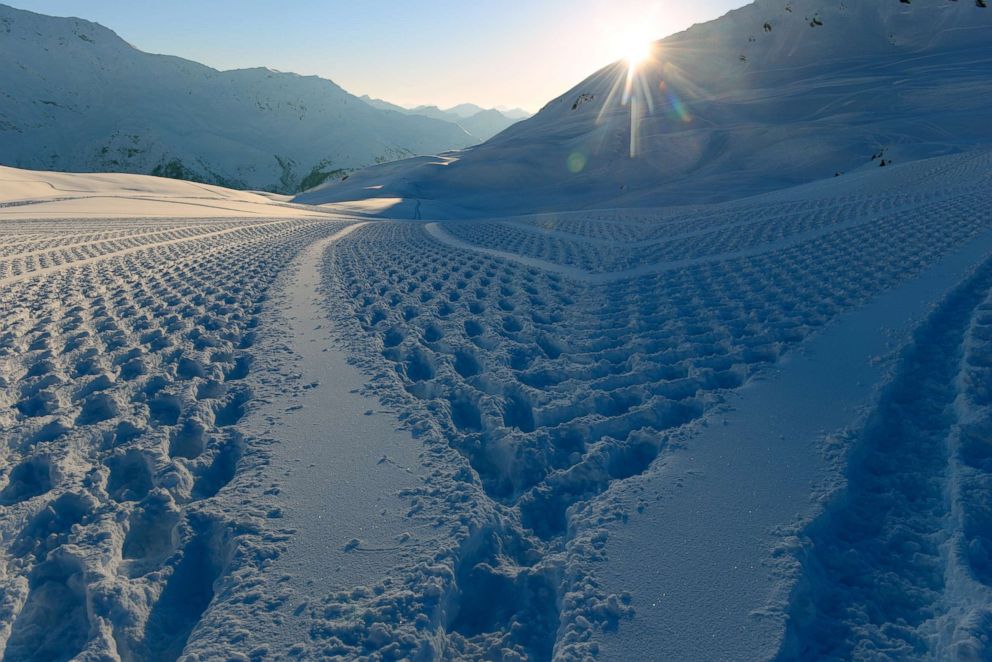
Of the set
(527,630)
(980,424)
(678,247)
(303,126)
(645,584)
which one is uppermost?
(303,126)

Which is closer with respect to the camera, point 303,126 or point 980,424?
point 980,424

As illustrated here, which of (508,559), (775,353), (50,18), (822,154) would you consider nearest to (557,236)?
(775,353)

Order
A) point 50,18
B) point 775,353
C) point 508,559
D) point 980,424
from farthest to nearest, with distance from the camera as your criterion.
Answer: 1. point 50,18
2. point 775,353
3. point 980,424
4. point 508,559

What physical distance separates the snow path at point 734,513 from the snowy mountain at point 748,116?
648 inches

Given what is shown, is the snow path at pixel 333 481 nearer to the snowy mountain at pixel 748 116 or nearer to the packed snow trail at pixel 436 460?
the packed snow trail at pixel 436 460

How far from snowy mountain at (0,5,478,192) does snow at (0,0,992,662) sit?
5163cm

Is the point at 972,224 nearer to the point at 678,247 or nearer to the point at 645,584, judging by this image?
the point at 678,247

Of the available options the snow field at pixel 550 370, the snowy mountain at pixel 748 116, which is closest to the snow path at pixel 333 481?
the snow field at pixel 550 370

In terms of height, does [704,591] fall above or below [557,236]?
below

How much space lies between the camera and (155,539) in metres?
2.40

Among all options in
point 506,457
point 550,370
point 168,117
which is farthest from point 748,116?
point 168,117

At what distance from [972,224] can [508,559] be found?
351 inches

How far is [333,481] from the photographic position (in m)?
2.75

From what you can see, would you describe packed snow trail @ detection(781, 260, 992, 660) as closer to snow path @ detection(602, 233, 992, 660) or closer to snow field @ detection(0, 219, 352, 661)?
snow path @ detection(602, 233, 992, 660)
